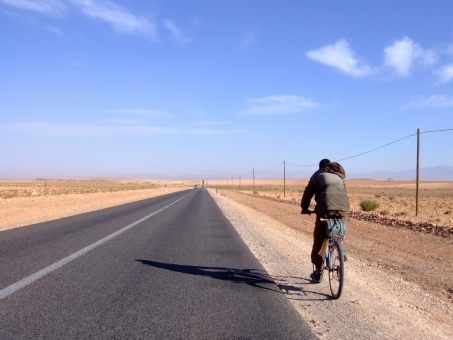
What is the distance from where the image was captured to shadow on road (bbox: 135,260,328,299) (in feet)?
23.7

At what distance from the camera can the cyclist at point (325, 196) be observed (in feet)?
22.1

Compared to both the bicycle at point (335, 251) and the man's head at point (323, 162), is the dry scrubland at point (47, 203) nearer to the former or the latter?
the man's head at point (323, 162)

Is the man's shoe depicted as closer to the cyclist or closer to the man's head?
the cyclist

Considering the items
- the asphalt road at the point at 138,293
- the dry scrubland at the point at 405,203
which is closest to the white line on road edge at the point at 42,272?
the asphalt road at the point at 138,293

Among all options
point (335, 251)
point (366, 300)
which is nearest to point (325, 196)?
point (335, 251)

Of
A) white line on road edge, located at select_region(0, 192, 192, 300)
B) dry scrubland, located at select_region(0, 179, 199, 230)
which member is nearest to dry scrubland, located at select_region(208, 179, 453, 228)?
white line on road edge, located at select_region(0, 192, 192, 300)

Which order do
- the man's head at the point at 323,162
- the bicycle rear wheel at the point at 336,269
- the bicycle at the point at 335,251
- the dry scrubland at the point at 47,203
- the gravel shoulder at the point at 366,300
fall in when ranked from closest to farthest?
the gravel shoulder at the point at 366,300 → the bicycle rear wheel at the point at 336,269 → the bicycle at the point at 335,251 → the man's head at the point at 323,162 → the dry scrubland at the point at 47,203

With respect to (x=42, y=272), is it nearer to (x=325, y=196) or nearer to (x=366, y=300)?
(x=325, y=196)

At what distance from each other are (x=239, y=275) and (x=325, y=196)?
2.44m

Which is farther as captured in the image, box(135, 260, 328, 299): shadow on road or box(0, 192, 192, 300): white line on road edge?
box(135, 260, 328, 299): shadow on road

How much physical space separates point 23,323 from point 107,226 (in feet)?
39.8

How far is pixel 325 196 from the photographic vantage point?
6.72 meters

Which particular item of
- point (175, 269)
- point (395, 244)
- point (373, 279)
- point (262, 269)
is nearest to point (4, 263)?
point (175, 269)

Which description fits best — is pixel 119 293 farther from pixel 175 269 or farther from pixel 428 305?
pixel 428 305
